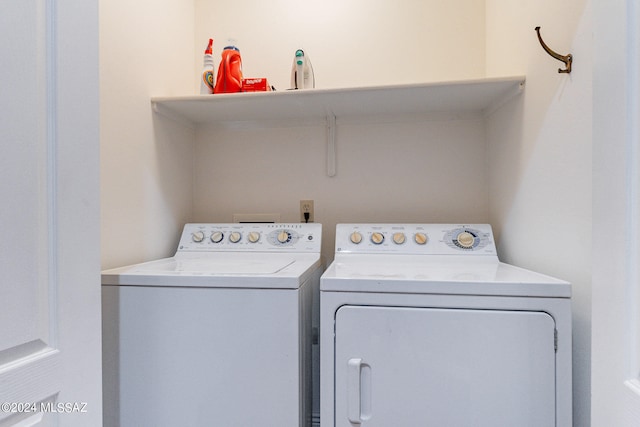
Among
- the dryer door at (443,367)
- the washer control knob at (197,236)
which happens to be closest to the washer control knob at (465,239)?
the dryer door at (443,367)

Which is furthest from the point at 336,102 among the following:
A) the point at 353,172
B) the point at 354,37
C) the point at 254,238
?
the point at 254,238

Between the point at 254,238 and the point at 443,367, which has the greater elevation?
the point at 254,238

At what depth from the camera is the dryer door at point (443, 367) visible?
0.85m

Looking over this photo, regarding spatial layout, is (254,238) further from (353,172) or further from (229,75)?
(229,75)

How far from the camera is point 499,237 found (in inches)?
59.6

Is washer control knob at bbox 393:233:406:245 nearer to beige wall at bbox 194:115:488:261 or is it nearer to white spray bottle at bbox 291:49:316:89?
beige wall at bbox 194:115:488:261

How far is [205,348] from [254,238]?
66 centimetres

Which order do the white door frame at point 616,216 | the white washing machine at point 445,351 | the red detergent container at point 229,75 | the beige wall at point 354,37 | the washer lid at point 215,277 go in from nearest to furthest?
the white door frame at point 616,216 < the white washing machine at point 445,351 < the washer lid at point 215,277 < the red detergent container at point 229,75 < the beige wall at point 354,37

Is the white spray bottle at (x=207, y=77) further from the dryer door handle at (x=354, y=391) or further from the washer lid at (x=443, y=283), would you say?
the dryer door handle at (x=354, y=391)

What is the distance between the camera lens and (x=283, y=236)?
1555 millimetres

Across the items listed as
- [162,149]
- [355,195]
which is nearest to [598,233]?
[355,195]

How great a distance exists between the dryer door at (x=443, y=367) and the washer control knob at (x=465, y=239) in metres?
0.57

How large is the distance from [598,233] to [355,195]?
1209 mm

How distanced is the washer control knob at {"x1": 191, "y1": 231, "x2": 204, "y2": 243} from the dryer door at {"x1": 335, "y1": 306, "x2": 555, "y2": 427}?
95cm
